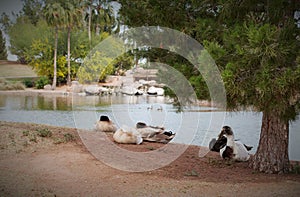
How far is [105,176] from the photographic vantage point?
5.73 m

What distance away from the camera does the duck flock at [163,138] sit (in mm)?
7723

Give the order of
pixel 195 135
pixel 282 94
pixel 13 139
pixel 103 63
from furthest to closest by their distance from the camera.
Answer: pixel 103 63
pixel 195 135
pixel 13 139
pixel 282 94

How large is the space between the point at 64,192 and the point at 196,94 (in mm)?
2423

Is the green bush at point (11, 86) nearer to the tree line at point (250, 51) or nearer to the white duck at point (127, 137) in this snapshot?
the white duck at point (127, 137)

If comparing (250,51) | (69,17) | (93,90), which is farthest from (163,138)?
(69,17)

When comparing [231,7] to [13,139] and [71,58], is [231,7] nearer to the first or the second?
[13,139]

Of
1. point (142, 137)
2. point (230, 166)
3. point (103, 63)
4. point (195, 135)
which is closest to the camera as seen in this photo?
point (230, 166)

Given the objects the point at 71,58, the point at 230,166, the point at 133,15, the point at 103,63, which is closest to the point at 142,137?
the point at 230,166

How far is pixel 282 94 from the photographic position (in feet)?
17.1

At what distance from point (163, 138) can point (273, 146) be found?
347 cm

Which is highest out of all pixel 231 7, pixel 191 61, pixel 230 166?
pixel 231 7

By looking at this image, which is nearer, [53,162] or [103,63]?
[53,162]

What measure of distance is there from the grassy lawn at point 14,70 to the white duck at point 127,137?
130ft

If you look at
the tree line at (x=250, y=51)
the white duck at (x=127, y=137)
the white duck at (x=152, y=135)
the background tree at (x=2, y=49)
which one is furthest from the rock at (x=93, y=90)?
the tree line at (x=250, y=51)
